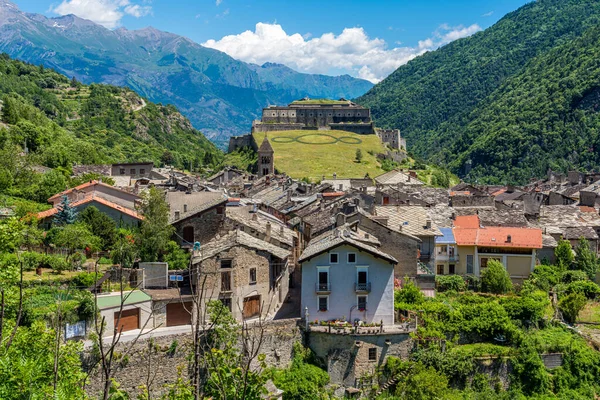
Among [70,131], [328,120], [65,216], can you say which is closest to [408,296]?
[65,216]

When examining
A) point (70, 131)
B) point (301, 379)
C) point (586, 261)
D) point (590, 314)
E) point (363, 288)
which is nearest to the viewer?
point (301, 379)

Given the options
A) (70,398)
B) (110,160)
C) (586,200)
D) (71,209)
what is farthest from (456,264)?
(110,160)

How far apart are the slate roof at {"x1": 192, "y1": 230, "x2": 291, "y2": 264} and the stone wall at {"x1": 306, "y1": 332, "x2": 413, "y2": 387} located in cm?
580

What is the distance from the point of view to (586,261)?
49.1 m

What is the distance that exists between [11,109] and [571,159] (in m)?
145

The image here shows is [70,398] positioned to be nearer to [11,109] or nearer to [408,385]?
[408,385]

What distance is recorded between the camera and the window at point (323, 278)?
3394 centimetres

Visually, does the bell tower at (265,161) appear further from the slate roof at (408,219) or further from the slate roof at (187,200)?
the slate roof at (408,219)

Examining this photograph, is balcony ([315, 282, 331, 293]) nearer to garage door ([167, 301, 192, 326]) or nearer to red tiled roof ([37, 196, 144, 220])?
garage door ([167, 301, 192, 326])

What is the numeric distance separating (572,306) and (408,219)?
39.9ft

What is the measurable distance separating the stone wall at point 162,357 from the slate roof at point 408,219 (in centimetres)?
1270

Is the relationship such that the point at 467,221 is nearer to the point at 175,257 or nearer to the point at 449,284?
the point at 449,284

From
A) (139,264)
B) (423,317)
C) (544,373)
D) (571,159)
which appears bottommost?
(544,373)

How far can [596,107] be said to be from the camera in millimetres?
189750
